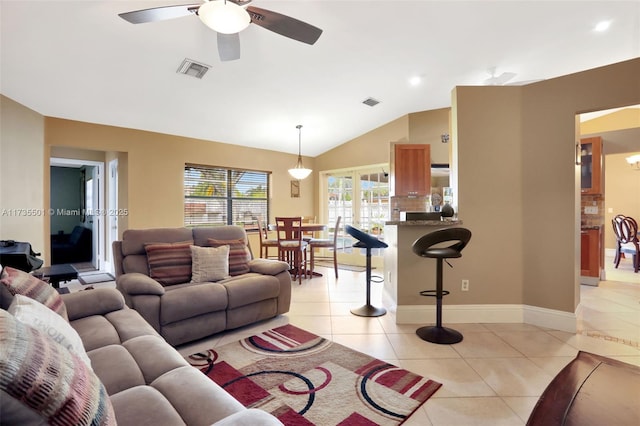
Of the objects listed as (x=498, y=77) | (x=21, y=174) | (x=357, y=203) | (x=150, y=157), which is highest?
(x=498, y=77)

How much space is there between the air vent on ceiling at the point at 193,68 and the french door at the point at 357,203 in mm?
3670

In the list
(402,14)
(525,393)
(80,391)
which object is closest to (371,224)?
(402,14)

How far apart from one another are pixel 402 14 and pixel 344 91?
159 cm

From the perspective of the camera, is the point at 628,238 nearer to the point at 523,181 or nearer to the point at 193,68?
the point at 523,181

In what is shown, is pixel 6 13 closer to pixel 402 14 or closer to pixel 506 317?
pixel 402 14

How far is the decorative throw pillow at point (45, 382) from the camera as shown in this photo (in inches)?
21.6

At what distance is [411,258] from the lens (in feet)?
9.92

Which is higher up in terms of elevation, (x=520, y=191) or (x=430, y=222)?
(x=520, y=191)

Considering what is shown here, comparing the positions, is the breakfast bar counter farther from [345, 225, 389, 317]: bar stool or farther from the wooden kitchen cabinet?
the wooden kitchen cabinet

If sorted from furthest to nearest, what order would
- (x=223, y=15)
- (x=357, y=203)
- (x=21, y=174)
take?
1. (x=357, y=203)
2. (x=21, y=174)
3. (x=223, y=15)

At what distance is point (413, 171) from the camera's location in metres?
4.74

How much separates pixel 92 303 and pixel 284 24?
2.39m

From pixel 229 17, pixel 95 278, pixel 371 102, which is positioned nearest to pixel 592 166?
pixel 371 102

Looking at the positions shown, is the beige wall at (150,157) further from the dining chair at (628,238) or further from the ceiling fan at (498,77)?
the dining chair at (628,238)
